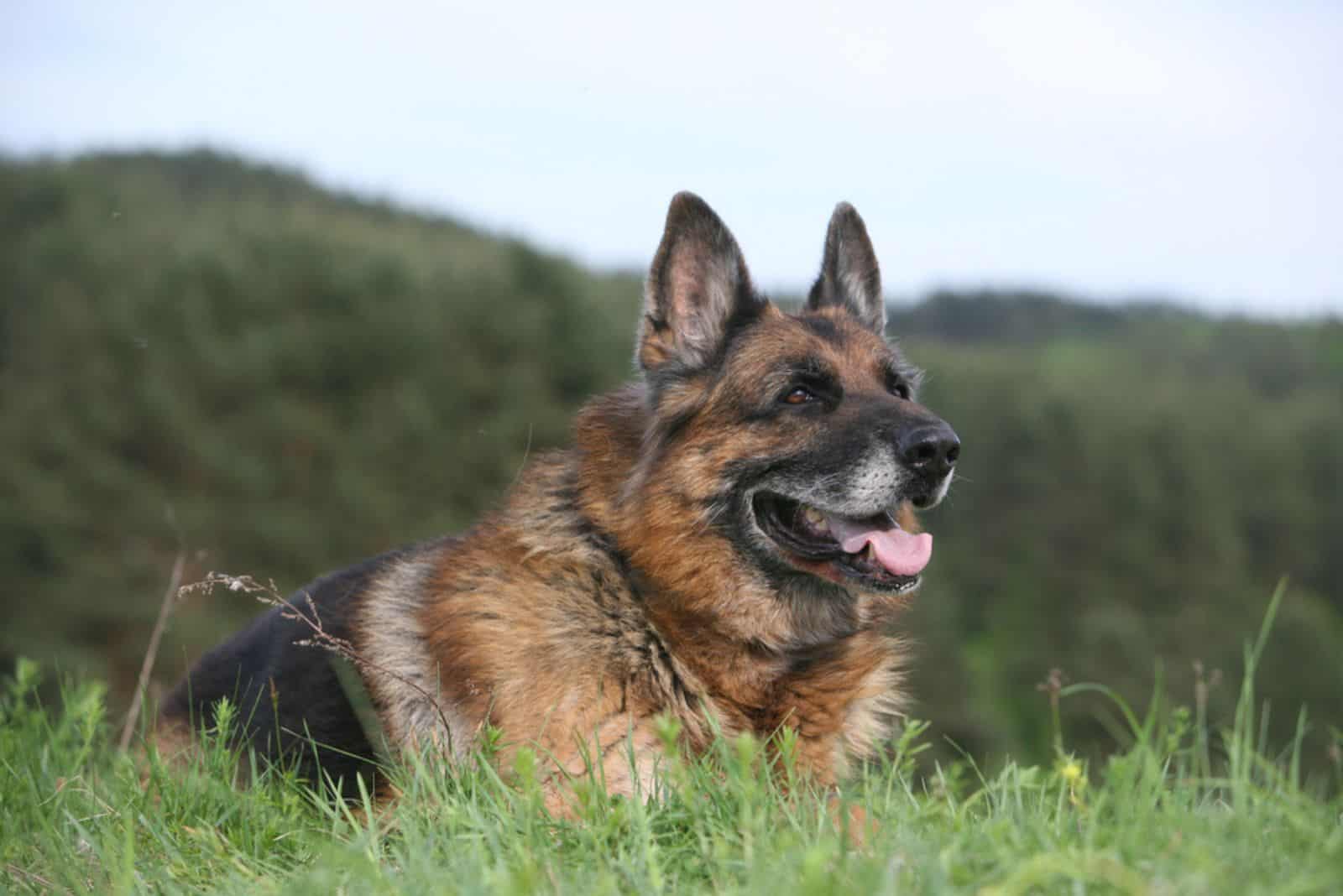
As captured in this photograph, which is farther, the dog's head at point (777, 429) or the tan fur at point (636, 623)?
the dog's head at point (777, 429)

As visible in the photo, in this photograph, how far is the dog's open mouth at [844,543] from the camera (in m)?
4.58

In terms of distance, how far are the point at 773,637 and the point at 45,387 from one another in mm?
27552

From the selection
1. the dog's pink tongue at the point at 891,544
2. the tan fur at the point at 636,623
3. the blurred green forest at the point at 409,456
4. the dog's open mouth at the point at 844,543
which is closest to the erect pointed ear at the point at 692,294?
the tan fur at the point at 636,623

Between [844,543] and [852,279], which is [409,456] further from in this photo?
[844,543]

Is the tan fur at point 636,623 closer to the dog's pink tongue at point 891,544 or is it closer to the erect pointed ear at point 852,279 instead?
the dog's pink tongue at point 891,544

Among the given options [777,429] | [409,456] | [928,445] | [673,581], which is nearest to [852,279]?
[777,429]

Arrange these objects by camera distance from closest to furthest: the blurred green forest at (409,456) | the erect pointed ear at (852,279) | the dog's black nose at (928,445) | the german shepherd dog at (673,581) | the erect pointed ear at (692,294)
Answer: the german shepherd dog at (673,581), the dog's black nose at (928,445), the erect pointed ear at (692,294), the erect pointed ear at (852,279), the blurred green forest at (409,456)

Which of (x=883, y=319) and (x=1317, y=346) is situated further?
(x=1317, y=346)

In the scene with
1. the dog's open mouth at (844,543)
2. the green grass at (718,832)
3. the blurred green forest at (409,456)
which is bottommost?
the blurred green forest at (409,456)

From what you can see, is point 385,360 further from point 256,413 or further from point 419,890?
point 419,890

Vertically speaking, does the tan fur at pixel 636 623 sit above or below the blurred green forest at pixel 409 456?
above

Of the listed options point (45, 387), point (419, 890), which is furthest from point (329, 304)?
point (419, 890)

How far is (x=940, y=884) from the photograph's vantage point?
2332 millimetres

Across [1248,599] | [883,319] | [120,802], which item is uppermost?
[883,319]
